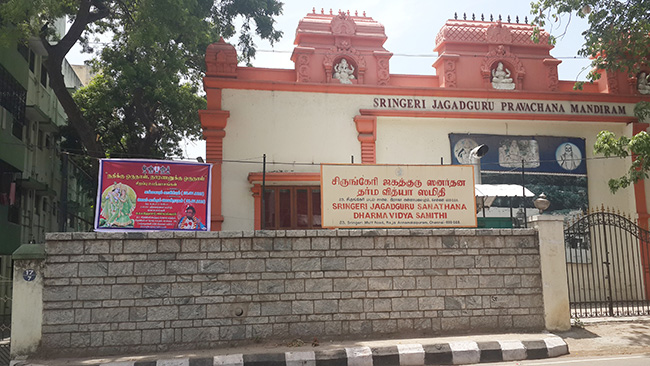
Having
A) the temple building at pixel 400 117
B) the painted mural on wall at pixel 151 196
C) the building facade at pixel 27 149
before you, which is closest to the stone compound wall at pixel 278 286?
the painted mural on wall at pixel 151 196

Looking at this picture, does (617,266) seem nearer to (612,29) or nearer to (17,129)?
(612,29)

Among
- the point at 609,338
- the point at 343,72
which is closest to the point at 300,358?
the point at 609,338

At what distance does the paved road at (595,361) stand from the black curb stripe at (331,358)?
1.90m

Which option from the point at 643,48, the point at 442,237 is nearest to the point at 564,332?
the point at 442,237

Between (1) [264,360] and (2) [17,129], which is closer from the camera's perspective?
(1) [264,360]

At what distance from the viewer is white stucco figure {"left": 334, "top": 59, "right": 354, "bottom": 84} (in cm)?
1338

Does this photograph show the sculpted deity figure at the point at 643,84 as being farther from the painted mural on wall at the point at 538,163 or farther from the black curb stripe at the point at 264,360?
the black curb stripe at the point at 264,360

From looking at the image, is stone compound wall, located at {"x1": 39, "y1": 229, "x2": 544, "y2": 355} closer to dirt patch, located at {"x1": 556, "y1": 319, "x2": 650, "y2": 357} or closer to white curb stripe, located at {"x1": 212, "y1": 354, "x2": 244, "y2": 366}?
dirt patch, located at {"x1": 556, "y1": 319, "x2": 650, "y2": 357}

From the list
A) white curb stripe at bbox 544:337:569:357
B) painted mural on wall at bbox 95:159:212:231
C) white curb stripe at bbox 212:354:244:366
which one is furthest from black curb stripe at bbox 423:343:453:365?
painted mural on wall at bbox 95:159:212:231

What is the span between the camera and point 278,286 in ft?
26.8

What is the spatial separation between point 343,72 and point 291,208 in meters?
3.57

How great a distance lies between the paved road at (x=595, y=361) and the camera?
22.7 feet

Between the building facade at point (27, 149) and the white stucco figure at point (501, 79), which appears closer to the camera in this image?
the white stucco figure at point (501, 79)

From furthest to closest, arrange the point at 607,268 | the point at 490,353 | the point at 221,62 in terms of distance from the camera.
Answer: the point at 221,62 < the point at 607,268 < the point at 490,353
